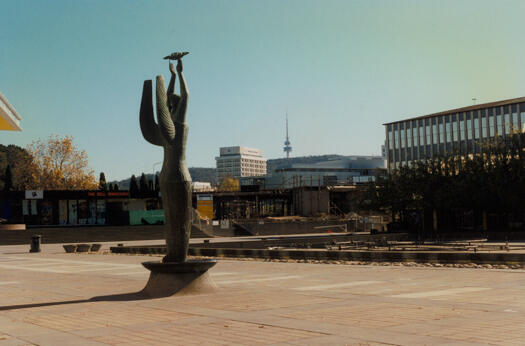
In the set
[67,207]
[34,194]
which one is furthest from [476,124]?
[34,194]

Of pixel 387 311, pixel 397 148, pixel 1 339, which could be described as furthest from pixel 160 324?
pixel 397 148

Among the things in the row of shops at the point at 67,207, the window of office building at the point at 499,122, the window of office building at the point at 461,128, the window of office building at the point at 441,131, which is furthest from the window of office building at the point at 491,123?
the row of shops at the point at 67,207

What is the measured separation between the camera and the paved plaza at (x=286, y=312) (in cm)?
778

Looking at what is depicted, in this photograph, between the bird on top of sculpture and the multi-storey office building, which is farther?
the multi-storey office building

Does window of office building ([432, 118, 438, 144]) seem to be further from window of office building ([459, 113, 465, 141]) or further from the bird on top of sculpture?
the bird on top of sculpture

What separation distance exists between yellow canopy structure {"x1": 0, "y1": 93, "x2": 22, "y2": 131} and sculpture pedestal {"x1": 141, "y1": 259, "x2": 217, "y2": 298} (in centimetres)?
1258

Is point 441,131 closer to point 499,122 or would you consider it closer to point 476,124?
point 476,124

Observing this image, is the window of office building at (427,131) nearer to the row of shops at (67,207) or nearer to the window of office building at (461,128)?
the window of office building at (461,128)

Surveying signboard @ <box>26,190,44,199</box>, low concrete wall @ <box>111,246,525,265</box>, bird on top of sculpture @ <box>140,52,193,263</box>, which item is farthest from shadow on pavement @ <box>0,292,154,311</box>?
signboard @ <box>26,190,44,199</box>

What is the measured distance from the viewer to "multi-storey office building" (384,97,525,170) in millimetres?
93694

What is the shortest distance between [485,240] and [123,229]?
101ft

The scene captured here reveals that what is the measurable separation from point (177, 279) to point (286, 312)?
336 centimetres

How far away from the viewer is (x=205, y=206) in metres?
66.4

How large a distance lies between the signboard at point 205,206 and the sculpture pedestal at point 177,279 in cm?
5291
